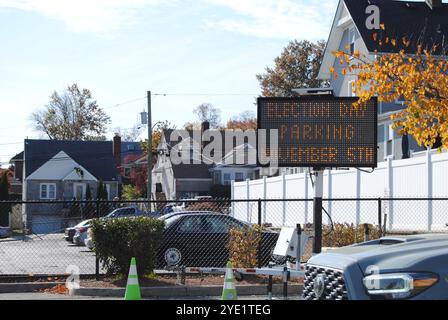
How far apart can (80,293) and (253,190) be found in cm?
3032

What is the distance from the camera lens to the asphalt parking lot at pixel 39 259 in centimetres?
1820

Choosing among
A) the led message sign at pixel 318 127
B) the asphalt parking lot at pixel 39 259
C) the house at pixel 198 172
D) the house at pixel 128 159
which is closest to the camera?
the led message sign at pixel 318 127

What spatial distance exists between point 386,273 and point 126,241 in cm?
866

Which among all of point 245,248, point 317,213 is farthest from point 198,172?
point 317,213

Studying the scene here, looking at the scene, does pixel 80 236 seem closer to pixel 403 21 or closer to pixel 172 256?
pixel 172 256

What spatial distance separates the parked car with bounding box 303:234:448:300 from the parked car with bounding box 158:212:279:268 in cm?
955

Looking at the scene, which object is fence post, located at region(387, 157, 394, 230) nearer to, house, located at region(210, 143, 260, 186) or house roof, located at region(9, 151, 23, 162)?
house, located at region(210, 143, 260, 186)

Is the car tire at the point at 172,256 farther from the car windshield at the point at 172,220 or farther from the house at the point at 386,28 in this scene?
the house at the point at 386,28

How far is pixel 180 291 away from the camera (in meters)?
13.1

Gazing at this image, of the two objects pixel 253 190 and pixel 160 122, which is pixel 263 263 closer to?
pixel 253 190

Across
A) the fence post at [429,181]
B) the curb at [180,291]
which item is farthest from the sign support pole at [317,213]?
the fence post at [429,181]

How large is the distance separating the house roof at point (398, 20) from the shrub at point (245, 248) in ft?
79.6

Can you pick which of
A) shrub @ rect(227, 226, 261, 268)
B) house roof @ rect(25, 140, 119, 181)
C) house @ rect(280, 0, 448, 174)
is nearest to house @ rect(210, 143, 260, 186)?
house roof @ rect(25, 140, 119, 181)
